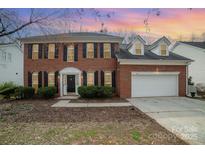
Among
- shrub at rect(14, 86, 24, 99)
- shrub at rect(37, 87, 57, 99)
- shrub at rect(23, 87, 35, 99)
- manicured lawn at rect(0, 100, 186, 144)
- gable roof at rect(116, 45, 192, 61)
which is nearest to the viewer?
manicured lawn at rect(0, 100, 186, 144)

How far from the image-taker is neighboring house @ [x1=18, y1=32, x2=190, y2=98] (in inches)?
640

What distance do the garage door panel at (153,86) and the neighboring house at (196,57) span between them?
2.16 m

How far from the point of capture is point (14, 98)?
636 inches

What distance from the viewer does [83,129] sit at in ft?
23.1

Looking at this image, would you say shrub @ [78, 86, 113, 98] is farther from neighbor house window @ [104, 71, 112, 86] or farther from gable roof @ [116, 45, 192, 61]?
gable roof @ [116, 45, 192, 61]

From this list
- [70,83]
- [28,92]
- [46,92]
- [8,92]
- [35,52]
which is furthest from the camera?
[70,83]

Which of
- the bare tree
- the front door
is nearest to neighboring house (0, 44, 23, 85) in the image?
the front door

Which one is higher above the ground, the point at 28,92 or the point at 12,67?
the point at 12,67

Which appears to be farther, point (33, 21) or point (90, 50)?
point (90, 50)

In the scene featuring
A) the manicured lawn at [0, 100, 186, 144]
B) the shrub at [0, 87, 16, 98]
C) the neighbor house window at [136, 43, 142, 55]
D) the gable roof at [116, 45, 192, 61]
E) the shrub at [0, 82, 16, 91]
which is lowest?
the manicured lawn at [0, 100, 186, 144]

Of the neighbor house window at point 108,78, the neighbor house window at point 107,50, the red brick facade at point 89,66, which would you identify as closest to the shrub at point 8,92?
the red brick facade at point 89,66

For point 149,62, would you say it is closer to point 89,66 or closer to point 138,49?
point 138,49

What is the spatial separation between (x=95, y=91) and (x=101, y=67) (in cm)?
229

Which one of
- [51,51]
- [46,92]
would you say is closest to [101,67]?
[51,51]
